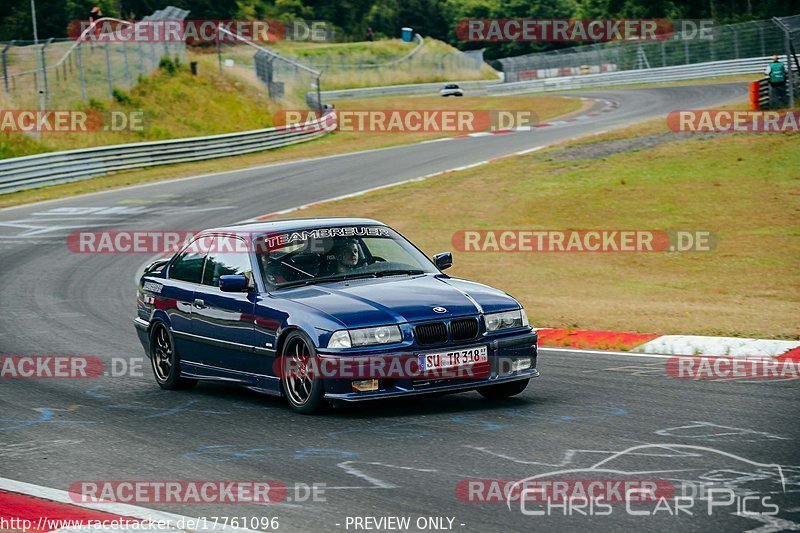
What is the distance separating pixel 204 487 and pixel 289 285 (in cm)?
283

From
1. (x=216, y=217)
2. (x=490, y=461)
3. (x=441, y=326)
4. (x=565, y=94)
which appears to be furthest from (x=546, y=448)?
(x=565, y=94)

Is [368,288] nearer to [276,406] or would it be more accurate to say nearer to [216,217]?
[276,406]

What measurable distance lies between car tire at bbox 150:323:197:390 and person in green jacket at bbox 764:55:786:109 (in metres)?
26.4

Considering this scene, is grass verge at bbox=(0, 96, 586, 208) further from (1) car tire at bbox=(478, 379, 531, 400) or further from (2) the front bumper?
(2) the front bumper

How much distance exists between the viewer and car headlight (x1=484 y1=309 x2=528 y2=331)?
833 cm

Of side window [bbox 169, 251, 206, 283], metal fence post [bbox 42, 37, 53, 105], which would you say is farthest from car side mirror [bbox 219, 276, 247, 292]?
metal fence post [bbox 42, 37, 53, 105]

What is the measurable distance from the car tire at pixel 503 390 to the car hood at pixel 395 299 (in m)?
0.62

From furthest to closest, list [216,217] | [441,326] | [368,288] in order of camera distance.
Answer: [216,217] → [368,288] → [441,326]

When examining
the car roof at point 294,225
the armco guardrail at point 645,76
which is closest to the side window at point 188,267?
the car roof at point 294,225

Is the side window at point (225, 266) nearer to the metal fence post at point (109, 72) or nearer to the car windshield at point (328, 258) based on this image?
the car windshield at point (328, 258)

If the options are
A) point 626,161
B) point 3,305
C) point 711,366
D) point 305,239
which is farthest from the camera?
point 626,161

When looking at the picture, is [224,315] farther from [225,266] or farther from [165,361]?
[165,361]

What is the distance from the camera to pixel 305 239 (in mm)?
9281

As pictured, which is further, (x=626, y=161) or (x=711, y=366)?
(x=626, y=161)
